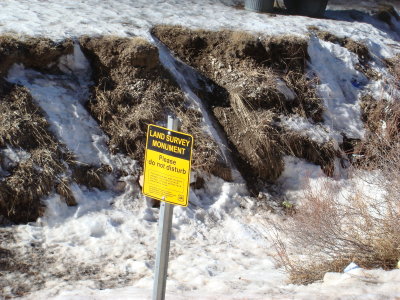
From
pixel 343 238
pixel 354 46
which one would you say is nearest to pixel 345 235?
pixel 343 238

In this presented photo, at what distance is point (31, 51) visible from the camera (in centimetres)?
819

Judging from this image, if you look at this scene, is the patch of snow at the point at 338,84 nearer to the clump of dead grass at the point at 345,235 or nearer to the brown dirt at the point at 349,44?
the brown dirt at the point at 349,44

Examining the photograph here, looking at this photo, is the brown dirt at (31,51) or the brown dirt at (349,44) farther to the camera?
the brown dirt at (349,44)

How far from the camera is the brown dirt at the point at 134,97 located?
7961 millimetres

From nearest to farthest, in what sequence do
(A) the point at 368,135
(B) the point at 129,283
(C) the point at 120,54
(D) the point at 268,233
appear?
(B) the point at 129,283 < (D) the point at 268,233 < (C) the point at 120,54 < (A) the point at 368,135

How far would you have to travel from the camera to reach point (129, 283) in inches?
236

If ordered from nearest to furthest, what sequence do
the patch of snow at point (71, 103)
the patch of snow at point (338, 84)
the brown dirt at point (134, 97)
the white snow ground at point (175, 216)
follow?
the white snow ground at point (175, 216) < the patch of snow at point (71, 103) < the brown dirt at point (134, 97) < the patch of snow at point (338, 84)

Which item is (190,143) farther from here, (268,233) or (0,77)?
(0,77)

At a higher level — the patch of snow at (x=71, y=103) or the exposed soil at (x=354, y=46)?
the exposed soil at (x=354, y=46)

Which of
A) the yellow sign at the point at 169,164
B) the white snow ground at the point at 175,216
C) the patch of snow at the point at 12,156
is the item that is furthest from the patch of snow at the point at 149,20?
the yellow sign at the point at 169,164

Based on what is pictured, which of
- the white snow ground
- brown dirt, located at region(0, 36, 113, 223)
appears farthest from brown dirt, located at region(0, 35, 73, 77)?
the white snow ground

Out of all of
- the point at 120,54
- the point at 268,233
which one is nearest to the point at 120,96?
the point at 120,54

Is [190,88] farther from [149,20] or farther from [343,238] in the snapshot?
[343,238]

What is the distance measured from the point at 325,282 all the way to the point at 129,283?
5.44 feet
